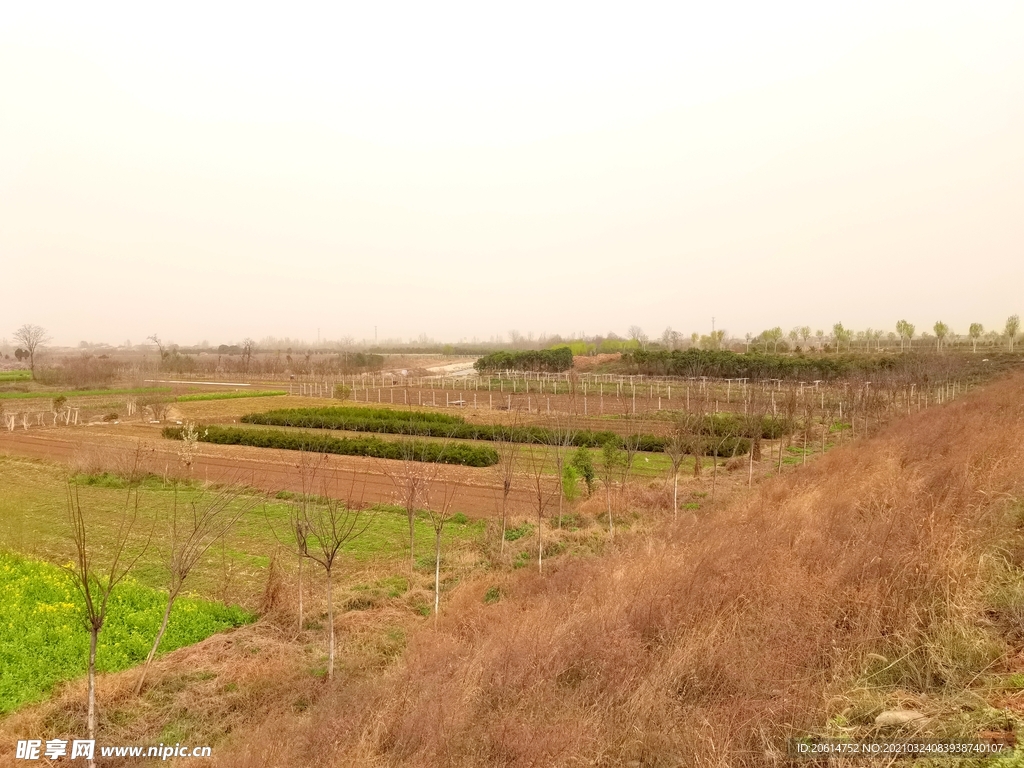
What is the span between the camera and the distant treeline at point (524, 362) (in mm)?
57750

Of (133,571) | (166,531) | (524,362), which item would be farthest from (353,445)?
(524,362)

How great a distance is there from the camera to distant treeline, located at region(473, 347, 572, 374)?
2274 inches

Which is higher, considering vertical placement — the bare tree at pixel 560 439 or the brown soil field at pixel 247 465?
the bare tree at pixel 560 439

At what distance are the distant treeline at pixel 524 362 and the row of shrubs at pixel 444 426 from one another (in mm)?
26389

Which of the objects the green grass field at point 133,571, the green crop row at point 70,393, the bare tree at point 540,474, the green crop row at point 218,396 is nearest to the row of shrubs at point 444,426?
the bare tree at point 540,474

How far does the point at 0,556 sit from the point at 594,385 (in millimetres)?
41269

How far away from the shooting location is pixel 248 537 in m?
12.6

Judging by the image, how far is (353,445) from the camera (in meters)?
22.8

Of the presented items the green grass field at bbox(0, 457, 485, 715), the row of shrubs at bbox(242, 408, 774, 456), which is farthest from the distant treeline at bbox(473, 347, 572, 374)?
the green grass field at bbox(0, 457, 485, 715)

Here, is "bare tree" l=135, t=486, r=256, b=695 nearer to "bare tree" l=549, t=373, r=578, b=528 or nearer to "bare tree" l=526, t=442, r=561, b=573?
"bare tree" l=526, t=442, r=561, b=573

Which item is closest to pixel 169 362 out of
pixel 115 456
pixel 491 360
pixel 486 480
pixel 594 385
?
pixel 491 360

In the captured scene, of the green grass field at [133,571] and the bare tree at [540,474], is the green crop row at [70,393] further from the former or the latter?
the bare tree at [540,474]

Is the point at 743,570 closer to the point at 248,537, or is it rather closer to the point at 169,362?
the point at 248,537

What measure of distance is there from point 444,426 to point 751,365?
31.0 metres
